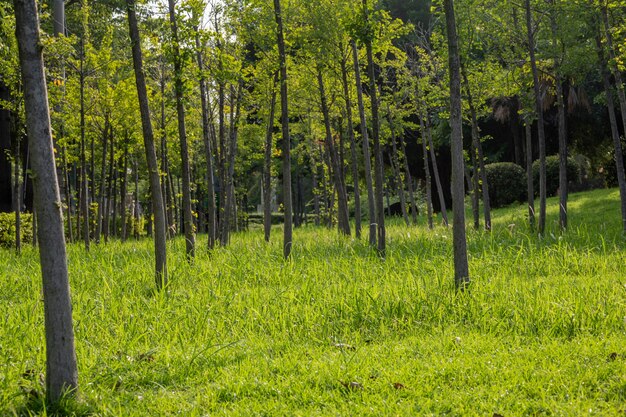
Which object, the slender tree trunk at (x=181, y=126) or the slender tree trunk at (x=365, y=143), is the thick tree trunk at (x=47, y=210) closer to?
the slender tree trunk at (x=181, y=126)

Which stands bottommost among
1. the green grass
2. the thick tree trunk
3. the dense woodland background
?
the green grass

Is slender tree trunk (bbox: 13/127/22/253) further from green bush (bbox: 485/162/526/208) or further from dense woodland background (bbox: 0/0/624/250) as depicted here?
green bush (bbox: 485/162/526/208)

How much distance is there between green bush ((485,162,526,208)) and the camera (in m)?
25.6

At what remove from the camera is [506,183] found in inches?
1007

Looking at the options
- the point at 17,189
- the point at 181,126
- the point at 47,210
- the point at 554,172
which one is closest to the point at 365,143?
the point at 181,126

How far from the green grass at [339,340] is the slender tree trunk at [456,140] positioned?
0.44 m

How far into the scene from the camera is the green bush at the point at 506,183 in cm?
2556

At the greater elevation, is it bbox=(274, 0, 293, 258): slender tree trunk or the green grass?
bbox=(274, 0, 293, 258): slender tree trunk

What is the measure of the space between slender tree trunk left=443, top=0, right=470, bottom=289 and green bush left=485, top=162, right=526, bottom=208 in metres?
19.4

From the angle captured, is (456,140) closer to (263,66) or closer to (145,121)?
(145,121)

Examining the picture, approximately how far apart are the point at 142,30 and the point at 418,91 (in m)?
8.68

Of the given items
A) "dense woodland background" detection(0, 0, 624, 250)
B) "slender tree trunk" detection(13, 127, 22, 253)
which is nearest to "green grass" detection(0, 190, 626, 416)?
"dense woodland background" detection(0, 0, 624, 250)

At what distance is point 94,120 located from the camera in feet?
51.0

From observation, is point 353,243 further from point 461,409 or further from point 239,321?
point 461,409
